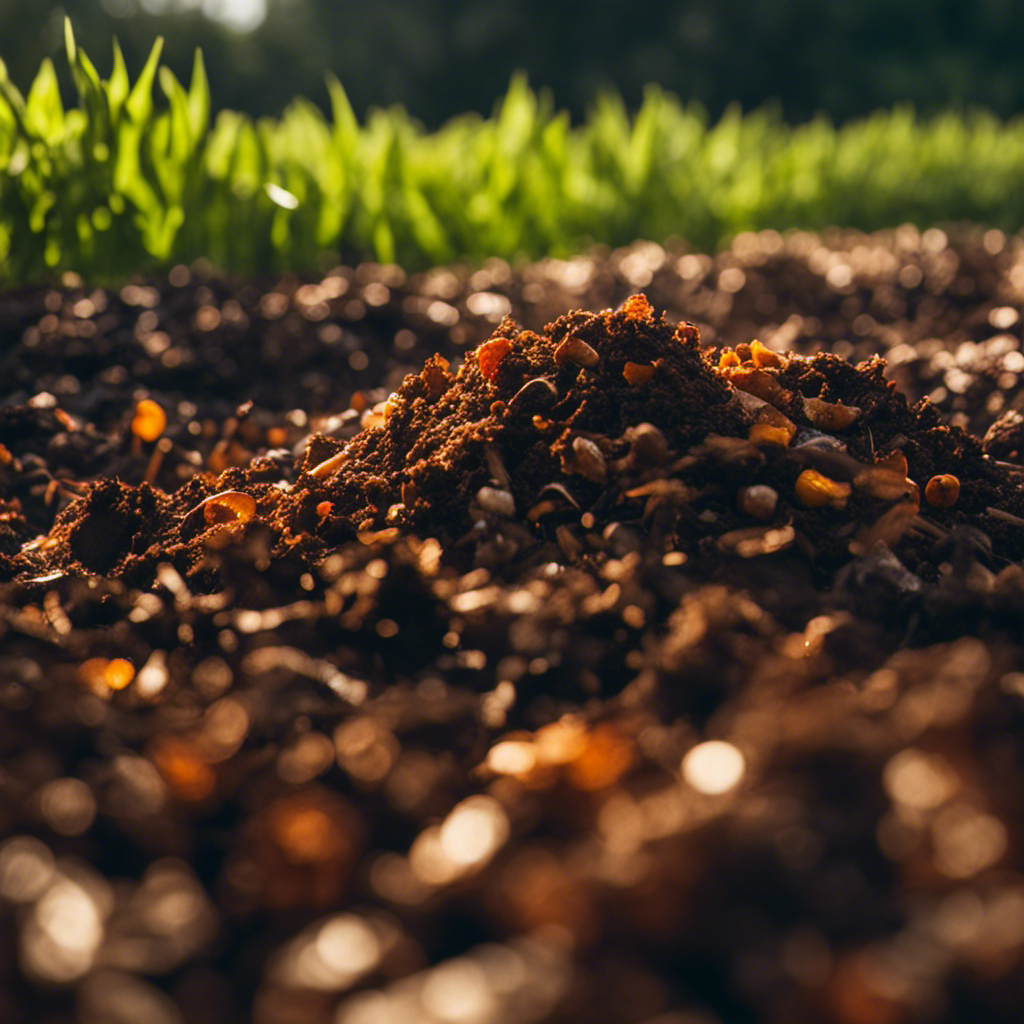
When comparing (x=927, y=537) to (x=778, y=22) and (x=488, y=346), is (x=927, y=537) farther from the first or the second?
(x=778, y=22)

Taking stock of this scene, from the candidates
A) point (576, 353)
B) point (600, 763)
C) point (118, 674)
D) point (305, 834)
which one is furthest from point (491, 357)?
point (305, 834)

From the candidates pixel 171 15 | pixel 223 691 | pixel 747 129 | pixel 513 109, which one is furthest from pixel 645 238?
pixel 171 15

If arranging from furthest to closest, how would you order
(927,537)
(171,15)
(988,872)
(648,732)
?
(171,15) → (927,537) → (648,732) → (988,872)

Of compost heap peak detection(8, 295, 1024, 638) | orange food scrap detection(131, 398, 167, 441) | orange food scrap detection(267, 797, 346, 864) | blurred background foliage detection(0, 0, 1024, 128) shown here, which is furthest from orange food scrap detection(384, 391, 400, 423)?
blurred background foliage detection(0, 0, 1024, 128)

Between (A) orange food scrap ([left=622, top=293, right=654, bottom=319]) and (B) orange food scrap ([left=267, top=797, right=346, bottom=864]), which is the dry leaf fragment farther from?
(B) orange food scrap ([left=267, top=797, right=346, bottom=864])

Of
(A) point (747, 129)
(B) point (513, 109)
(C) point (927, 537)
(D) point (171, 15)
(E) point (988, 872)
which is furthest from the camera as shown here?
(D) point (171, 15)

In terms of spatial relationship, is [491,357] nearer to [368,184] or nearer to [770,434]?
[770,434]
